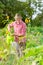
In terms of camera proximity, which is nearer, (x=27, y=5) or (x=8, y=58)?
(x=8, y=58)

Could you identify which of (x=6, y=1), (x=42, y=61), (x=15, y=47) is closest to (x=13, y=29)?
(x=15, y=47)

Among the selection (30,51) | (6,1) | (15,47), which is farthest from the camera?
(6,1)

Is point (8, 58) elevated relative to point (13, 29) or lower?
lower

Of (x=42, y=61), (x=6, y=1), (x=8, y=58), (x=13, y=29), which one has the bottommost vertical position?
(x=6, y=1)

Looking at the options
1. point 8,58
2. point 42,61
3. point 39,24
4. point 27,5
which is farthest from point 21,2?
point 42,61

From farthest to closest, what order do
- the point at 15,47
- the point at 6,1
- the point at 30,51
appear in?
1. the point at 6,1
2. the point at 15,47
3. the point at 30,51

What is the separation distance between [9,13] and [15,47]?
410 inches

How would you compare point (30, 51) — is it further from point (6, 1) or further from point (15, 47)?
point (6, 1)

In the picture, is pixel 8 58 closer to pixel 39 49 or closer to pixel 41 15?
pixel 39 49

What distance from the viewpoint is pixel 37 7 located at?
57.1ft

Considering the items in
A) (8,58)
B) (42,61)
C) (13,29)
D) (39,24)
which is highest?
(42,61)

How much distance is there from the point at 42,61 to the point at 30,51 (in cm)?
6

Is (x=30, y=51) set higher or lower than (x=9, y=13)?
higher

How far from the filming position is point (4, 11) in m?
16.8
